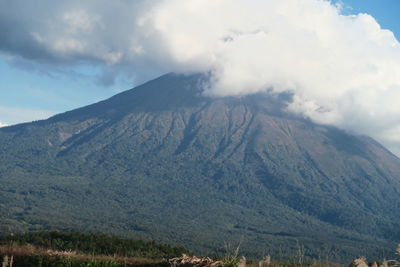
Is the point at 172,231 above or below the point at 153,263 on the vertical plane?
below

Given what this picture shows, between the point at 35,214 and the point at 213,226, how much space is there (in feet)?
227

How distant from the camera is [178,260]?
9688 mm

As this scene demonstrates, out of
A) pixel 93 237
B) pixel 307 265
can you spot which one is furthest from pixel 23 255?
pixel 93 237

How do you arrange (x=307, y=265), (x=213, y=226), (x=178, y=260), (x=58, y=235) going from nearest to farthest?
1. (x=178, y=260)
2. (x=307, y=265)
3. (x=58, y=235)
4. (x=213, y=226)

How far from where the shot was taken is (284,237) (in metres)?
186

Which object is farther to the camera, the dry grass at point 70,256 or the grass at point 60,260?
the dry grass at point 70,256

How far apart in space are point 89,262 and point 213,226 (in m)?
192

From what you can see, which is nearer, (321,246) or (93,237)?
(93,237)

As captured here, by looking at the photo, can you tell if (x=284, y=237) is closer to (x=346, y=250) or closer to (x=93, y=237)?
(x=346, y=250)

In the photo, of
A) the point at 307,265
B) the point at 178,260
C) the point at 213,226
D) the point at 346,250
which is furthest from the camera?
the point at 213,226

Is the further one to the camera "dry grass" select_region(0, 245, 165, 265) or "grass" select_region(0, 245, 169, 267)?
"dry grass" select_region(0, 245, 165, 265)

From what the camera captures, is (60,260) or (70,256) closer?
(60,260)

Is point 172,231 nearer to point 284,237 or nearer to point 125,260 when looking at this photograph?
point 284,237

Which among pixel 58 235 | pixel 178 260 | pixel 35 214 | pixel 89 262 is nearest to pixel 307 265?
pixel 178 260
